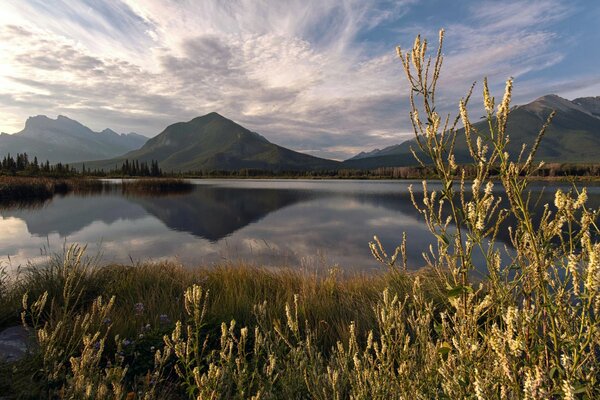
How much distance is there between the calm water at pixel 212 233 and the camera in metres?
18.8

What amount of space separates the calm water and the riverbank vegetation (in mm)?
5693

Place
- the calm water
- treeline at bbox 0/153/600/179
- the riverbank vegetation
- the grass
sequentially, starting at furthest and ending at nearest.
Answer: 1. treeline at bbox 0/153/600/179
2. the calm water
3. the grass
4. the riverbank vegetation

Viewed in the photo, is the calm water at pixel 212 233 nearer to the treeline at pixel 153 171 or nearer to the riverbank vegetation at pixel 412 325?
the riverbank vegetation at pixel 412 325

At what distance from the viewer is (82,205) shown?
133 feet

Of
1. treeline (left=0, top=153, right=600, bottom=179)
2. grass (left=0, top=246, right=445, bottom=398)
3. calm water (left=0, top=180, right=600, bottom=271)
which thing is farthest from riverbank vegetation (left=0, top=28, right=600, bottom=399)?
treeline (left=0, top=153, right=600, bottom=179)

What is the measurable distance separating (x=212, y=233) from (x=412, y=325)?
85.7ft

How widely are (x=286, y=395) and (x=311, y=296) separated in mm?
4423

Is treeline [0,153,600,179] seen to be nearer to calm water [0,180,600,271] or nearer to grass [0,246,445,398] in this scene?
calm water [0,180,600,271]

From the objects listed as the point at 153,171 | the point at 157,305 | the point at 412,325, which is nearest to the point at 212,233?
the point at 157,305

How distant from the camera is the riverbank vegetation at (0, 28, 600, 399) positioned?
180 cm

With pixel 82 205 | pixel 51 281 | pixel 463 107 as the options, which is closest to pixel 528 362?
pixel 463 107

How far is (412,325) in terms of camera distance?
3.03 metres

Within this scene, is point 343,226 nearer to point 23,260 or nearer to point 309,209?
point 309,209

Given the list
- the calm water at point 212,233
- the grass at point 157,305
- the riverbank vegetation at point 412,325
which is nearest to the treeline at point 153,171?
the calm water at point 212,233
